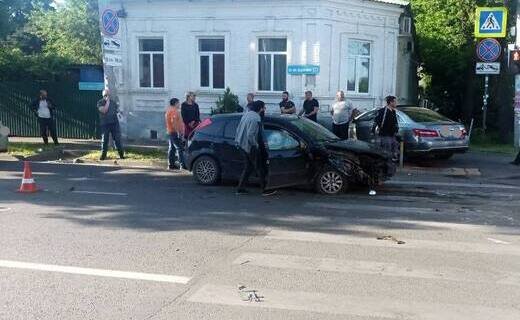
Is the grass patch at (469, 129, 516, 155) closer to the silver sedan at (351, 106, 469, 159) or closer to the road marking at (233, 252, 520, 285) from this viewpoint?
the silver sedan at (351, 106, 469, 159)

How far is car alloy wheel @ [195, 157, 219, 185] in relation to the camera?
11812 mm

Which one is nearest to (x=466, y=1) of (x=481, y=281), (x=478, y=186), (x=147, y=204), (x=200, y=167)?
(x=478, y=186)

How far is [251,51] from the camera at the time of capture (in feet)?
64.4

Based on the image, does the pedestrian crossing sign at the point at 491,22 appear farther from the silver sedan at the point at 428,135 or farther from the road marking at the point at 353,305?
the road marking at the point at 353,305

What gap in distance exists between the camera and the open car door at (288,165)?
→ 1059 cm

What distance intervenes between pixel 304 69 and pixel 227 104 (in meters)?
2.66

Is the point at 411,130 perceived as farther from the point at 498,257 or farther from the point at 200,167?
the point at 498,257

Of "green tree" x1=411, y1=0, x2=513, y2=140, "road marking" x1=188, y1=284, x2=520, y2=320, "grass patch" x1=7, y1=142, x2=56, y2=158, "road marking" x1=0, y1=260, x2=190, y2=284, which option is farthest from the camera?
"green tree" x1=411, y1=0, x2=513, y2=140

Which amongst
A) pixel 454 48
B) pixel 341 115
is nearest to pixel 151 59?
pixel 341 115

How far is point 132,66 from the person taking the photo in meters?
A: 21.0

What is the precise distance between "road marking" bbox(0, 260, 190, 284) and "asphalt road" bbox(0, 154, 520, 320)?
0.8 inches

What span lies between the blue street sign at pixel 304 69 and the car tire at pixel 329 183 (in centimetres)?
869

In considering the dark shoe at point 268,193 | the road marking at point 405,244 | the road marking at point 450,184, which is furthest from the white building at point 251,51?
the road marking at point 405,244

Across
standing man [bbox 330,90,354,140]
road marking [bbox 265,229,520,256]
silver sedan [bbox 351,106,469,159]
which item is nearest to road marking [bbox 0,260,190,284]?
road marking [bbox 265,229,520,256]
